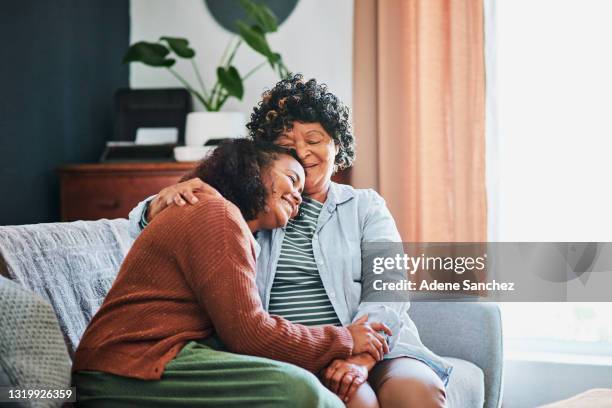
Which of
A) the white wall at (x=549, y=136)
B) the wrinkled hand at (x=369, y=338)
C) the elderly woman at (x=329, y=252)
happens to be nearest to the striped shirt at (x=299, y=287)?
the elderly woman at (x=329, y=252)

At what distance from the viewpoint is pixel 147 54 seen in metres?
3.10

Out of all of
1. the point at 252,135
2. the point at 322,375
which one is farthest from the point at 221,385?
the point at 252,135

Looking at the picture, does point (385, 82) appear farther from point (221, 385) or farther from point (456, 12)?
point (221, 385)

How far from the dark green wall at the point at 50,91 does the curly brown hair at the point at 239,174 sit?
1512mm

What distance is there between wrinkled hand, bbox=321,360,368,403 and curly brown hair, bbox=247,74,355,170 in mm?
670

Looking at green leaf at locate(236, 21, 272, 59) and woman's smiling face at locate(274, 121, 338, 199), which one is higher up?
green leaf at locate(236, 21, 272, 59)

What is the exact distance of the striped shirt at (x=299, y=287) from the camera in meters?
1.71

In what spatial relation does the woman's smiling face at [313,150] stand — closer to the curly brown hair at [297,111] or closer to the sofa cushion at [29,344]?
the curly brown hair at [297,111]

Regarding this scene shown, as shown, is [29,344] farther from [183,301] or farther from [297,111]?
[297,111]

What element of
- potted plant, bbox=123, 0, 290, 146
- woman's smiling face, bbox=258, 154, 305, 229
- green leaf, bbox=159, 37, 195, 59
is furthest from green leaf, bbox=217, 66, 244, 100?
woman's smiling face, bbox=258, 154, 305, 229

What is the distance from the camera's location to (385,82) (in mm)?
3021

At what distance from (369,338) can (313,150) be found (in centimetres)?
55

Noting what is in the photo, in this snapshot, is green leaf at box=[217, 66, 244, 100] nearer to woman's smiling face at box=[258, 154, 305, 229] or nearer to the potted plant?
the potted plant

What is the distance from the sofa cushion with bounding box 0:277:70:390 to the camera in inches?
47.6
